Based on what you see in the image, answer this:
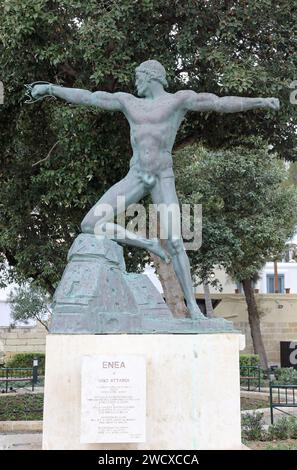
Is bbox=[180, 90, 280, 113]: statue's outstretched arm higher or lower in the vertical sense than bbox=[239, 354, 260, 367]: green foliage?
higher

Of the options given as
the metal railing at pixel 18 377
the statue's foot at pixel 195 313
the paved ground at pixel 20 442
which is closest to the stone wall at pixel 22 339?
the metal railing at pixel 18 377

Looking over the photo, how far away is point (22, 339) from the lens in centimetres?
2717

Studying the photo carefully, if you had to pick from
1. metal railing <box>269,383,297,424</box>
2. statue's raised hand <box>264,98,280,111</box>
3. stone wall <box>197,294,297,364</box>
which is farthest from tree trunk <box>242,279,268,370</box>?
statue's raised hand <box>264,98,280,111</box>

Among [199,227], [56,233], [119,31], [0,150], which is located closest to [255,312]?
[199,227]

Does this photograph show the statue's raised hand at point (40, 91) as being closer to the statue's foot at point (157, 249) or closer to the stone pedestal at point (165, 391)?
the statue's foot at point (157, 249)

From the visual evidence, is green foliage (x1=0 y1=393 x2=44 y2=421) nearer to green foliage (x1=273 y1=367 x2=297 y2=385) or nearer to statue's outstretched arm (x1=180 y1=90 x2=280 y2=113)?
A: green foliage (x1=273 y1=367 x2=297 y2=385)

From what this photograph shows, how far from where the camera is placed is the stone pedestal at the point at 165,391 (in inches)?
205

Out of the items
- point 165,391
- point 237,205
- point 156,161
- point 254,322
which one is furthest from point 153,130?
point 254,322

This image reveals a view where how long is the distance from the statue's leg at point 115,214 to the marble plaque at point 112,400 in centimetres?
120

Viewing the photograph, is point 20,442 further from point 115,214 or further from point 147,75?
point 147,75

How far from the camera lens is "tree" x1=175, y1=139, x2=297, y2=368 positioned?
18250 millimetres

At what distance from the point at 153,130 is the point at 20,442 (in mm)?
5048

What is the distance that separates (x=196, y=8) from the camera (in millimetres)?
10141

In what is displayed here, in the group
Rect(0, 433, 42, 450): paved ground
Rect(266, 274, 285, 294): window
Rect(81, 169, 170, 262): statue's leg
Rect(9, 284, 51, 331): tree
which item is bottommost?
Rect(0, 433, 42, 450): paved ground
